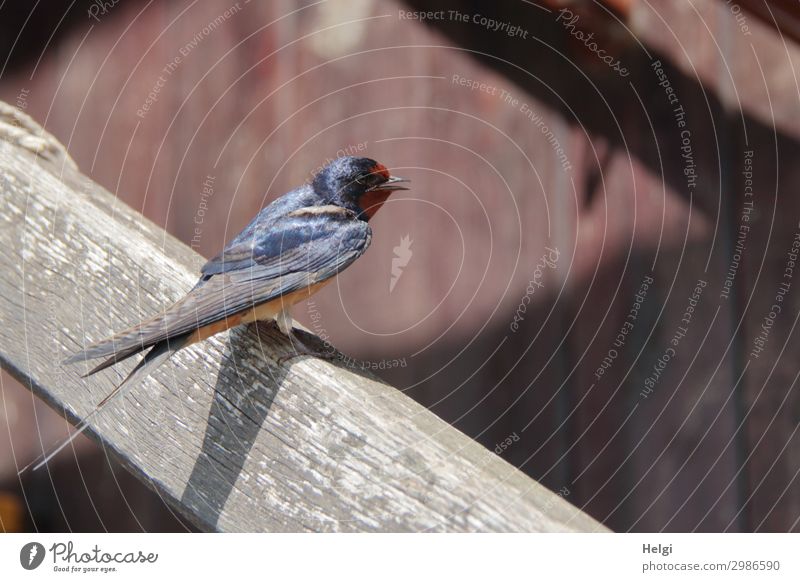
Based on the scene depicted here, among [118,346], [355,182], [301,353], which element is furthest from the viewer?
[355,182]

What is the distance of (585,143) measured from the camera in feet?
6.14

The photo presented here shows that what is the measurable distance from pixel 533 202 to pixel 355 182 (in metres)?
0.38

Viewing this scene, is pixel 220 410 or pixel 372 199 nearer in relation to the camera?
pixel 220 410

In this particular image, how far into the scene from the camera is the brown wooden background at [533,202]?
1684 millimetres

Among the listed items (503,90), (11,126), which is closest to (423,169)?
(503,90)

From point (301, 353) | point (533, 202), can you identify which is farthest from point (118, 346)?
point (533, 202)

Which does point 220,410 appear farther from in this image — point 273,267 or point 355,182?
point 355,182

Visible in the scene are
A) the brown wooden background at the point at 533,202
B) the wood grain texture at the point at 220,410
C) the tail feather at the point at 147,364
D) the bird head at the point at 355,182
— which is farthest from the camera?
the bird head at the point at 355,182

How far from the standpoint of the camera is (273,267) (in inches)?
60.7

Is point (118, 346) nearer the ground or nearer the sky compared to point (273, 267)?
nearer the ground
